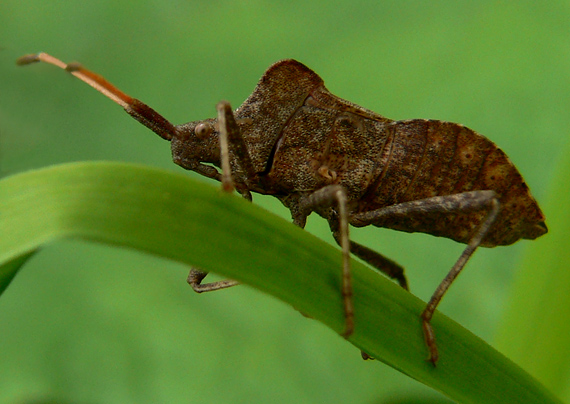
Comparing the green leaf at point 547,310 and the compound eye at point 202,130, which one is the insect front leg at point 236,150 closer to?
the compound eye at point 202,130

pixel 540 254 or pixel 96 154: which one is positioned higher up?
pixel 540 254

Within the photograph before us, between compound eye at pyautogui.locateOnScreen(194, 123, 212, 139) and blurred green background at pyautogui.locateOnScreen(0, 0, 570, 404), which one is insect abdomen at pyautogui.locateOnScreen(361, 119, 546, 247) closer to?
blurred green background at pyautogui.locateOnScreen(0, 0, 570, 404)

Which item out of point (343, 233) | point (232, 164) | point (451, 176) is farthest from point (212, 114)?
point (343, 233)

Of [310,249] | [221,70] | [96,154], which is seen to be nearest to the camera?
[310,249]

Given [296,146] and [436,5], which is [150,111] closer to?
[296,146]

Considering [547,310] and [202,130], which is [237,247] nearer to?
[202,130]

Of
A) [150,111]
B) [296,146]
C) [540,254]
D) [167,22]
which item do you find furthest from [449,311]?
[167,22]
